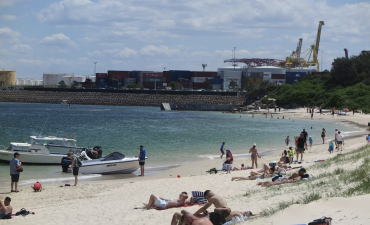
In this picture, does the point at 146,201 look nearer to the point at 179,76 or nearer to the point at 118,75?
the point at 179,76

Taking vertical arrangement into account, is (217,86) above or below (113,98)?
above

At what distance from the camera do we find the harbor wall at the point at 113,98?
393 ft

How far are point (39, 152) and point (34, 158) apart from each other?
433 millimetres

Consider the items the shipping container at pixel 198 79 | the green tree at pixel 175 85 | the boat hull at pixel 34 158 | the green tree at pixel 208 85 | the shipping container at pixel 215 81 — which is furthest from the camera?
the shipping container at pixel 198 79

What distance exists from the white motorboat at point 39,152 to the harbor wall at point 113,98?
87.4m

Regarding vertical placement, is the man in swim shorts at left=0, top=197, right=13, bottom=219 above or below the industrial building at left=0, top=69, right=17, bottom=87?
below

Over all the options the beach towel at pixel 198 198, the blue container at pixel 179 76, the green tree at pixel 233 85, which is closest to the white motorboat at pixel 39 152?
the beach towel at pixel 198 198

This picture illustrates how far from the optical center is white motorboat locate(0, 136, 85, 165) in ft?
76.0

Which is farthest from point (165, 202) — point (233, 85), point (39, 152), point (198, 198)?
point (233, 85)

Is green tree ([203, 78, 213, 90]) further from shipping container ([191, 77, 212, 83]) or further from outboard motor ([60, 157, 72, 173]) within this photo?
outboard motor ([60, 157, 72, 173])

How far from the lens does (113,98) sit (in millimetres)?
130500

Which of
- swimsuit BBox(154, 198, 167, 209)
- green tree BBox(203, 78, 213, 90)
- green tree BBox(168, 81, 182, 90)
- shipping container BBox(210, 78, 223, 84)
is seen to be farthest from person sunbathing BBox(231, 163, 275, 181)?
green tree BBox(168, 81, 182, 90)

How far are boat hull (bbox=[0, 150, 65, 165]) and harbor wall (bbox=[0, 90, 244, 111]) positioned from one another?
88.6m

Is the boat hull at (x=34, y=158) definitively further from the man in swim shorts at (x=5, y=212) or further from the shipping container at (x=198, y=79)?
the shipping container at (x=198, y=79)
